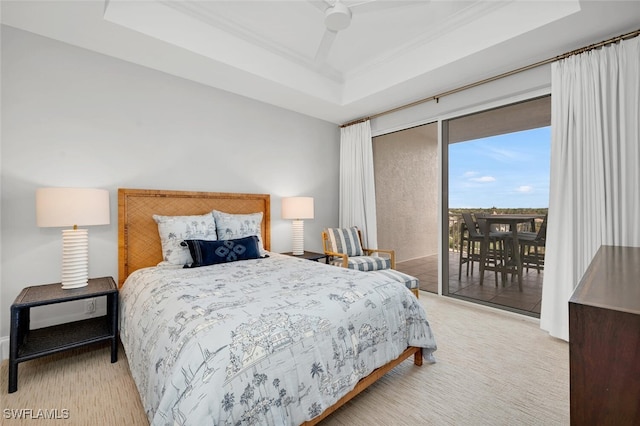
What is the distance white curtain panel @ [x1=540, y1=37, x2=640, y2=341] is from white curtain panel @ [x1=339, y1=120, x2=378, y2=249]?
223cm

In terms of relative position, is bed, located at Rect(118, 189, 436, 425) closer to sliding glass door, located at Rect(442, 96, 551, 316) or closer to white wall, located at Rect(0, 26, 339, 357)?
white wall, located at Rect(0, 26, 339, 357)

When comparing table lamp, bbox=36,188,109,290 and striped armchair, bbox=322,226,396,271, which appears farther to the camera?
striped armchair, bbox=322,226,396,271

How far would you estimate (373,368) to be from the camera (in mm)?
1789

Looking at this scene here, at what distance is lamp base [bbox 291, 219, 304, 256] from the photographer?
3.95 meters

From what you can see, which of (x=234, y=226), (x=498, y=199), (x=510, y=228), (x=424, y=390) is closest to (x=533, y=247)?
(x=510, y=228)

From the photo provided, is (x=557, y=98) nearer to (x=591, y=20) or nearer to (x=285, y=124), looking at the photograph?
(x=591, y=20)

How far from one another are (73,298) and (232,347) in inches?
67.0

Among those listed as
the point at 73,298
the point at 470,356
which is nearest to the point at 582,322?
the point at 470,356

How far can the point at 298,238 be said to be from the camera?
398cm

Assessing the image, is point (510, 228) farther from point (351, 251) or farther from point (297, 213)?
point (297, 213)

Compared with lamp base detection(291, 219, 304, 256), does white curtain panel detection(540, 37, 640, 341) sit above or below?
above

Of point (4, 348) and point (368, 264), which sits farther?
point (368, 264)

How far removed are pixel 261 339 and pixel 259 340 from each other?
0.01 meters

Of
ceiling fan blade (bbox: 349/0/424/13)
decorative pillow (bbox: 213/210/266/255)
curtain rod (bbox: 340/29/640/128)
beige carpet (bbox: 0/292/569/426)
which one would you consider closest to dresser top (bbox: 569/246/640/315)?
beige carpet (bbox: 0/292/569/426)
